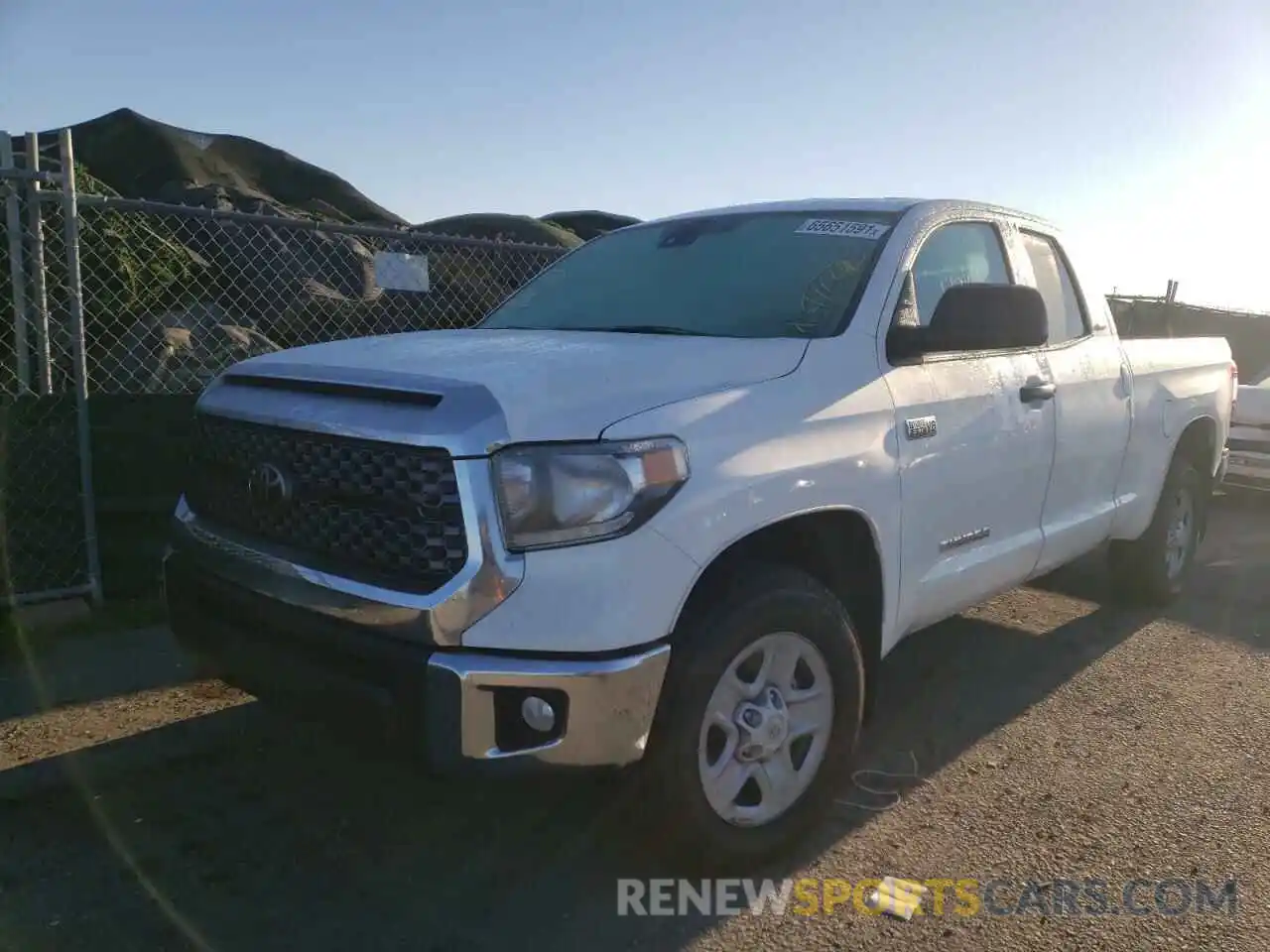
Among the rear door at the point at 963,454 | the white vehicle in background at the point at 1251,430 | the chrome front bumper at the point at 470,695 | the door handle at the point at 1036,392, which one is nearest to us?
the chrome front bumper at the point at 470,695

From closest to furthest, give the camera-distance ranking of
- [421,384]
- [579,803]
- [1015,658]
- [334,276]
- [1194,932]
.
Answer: [421,384] < [1194,932] < [579,803] < [1015,658] < [334,276]

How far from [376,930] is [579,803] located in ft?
2.92

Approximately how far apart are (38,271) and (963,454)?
419 cm

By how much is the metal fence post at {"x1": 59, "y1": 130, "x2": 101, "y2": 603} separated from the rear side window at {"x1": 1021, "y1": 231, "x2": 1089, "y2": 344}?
429cm

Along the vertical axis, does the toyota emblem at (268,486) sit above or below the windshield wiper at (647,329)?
below

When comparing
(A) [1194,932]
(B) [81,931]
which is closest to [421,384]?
(B) [81,931]

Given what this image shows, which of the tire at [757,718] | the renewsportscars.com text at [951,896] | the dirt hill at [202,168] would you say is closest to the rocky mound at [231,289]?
the tire at [757,718]

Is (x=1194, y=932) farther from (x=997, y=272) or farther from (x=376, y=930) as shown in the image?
(x=997, y=272)

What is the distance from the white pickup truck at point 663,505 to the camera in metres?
2.42

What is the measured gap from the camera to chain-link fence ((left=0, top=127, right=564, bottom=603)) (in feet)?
16.0

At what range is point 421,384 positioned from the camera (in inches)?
103

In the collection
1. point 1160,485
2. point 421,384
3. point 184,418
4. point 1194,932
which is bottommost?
point 1194,932

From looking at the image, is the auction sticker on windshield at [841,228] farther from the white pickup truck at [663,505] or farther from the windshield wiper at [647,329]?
the windshield wiper at [647,329]

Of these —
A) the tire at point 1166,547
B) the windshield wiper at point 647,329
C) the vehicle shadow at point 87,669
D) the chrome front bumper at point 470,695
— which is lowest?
the vehicle shadow at point 87,669
